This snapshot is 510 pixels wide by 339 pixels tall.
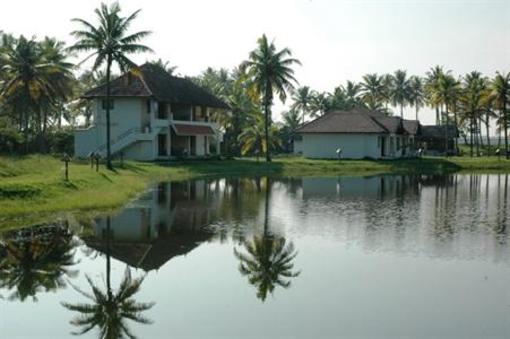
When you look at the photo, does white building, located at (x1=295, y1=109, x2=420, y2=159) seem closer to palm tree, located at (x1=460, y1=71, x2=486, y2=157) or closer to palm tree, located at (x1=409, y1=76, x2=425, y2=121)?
palm tree, located at (x1=460, y1=71, x2=486, y2=157)

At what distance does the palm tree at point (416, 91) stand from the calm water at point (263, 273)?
7715 cm

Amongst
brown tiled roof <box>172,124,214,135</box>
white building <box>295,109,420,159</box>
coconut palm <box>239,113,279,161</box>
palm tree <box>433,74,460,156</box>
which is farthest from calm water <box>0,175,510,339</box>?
palm tree <box>433,74,460,156</box>

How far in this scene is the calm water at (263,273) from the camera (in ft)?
39.5

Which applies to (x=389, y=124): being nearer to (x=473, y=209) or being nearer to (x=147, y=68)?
(x=147, y=68)

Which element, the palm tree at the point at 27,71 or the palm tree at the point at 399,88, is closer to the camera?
the palm tree at the point at 27,71

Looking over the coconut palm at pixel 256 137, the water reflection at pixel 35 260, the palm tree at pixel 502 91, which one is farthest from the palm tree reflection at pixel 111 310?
the palm tree at pixel 502 91

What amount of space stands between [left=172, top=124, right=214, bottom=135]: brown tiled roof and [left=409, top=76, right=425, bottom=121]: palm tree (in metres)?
50.9

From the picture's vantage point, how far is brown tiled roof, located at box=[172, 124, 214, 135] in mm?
55684

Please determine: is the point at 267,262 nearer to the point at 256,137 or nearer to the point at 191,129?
the point at 191,129

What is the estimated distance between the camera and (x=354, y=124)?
66500mm

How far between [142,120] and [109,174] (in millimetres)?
16659

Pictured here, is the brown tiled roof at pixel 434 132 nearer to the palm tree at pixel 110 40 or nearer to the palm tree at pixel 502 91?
the palm tree at pixel 502 91

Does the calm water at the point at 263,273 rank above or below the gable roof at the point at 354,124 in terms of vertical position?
below

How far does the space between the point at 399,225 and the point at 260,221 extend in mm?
4962
